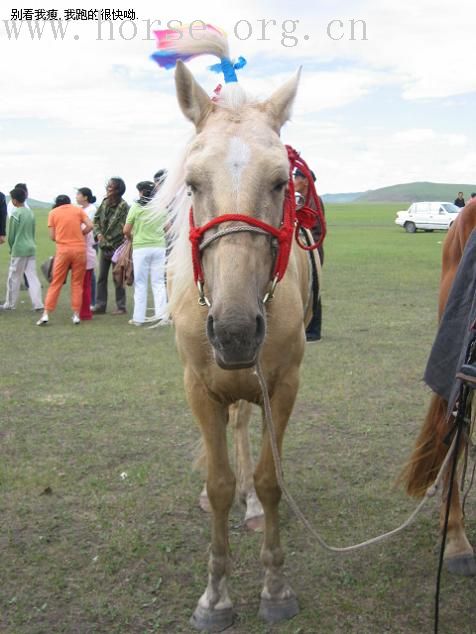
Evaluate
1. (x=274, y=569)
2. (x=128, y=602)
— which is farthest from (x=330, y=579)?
(x=128, y=602)

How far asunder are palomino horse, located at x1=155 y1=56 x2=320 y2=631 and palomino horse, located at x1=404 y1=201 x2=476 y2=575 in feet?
2.98

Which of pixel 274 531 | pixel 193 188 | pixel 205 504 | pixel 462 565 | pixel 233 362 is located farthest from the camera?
pixel 205 504

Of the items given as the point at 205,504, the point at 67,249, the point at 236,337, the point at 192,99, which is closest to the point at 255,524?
the point at 205,504

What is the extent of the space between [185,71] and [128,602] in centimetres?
252

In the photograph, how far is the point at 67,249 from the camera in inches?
428

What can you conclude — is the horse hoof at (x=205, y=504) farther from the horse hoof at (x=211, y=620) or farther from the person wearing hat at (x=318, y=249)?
the person wearing hat at (x=318, y=249)

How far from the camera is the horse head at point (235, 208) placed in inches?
102

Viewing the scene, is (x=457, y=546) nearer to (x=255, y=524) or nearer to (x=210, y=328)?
(x=255, y=524)

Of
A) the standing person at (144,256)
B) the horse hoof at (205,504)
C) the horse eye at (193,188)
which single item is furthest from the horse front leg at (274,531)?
the standing person at (144,256)

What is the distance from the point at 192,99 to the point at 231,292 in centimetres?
109

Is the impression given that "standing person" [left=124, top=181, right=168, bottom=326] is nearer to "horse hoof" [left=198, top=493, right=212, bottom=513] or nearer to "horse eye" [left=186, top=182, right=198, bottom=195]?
"horse hoof" [left=198, top=493, right=212, bottom=513]

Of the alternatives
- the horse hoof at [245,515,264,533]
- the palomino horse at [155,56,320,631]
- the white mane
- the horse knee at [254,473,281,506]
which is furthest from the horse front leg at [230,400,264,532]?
the white mane

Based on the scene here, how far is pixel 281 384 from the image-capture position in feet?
11.5

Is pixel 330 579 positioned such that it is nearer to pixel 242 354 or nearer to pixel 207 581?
pixel 207 581
